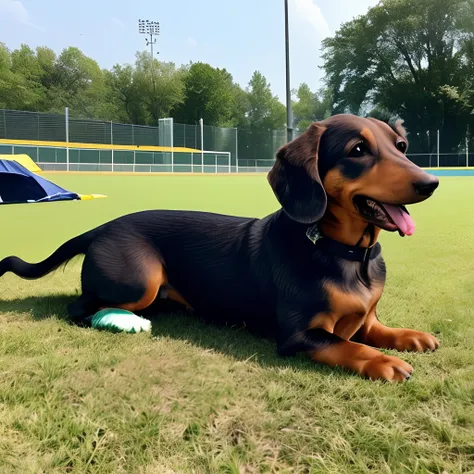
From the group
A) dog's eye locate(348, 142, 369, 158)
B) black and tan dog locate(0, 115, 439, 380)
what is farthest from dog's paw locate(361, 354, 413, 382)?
dog's eye locate(348, 142, 369, 158)

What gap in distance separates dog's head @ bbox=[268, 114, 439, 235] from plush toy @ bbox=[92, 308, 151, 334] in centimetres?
95

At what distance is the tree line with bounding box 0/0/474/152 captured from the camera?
43156 millimetres

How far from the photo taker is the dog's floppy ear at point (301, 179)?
6.59ft

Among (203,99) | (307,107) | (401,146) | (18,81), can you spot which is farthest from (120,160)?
(307,107)

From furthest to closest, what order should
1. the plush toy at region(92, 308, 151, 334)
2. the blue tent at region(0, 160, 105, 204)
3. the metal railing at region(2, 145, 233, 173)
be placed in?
the metal railing at region(2, 145, 233, 173), the blue tent at region(0, 160, 105, 204), the plush toy at region(92, 308, 151, 334)

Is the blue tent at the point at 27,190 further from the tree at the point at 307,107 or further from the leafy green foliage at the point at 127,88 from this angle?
the tree at the point at 307,107

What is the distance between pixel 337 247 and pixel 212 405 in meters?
0.83

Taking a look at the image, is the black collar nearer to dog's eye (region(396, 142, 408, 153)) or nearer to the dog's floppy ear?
the dog's floppy ear

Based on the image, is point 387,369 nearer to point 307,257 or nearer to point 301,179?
point 307,257

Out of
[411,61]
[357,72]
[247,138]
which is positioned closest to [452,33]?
[411,61]

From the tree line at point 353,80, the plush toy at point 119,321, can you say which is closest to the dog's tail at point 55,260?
the plush toy at point 119,321

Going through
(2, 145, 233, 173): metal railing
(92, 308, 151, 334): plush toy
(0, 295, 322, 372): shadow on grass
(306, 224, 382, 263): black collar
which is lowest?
(0, 295, 322, 372): shadow on grass

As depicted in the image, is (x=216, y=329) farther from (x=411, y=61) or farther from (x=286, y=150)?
(x=411, y=61)

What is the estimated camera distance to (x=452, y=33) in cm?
4416
